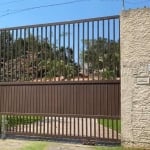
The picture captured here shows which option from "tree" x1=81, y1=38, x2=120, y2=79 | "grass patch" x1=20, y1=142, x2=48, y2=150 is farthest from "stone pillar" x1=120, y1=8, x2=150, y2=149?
"grass patch" x1=20, y1=142, x2=48, y2=150

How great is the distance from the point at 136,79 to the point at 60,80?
2.18 meters

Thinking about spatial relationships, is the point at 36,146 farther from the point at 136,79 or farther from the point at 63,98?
the point at 136,79

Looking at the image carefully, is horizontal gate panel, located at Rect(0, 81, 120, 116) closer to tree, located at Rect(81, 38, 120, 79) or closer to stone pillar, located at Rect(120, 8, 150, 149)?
tree, located at Rect(81, 38, 120, 79)

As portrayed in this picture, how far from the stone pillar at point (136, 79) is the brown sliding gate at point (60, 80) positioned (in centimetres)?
36

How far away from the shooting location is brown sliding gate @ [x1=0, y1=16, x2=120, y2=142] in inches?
379

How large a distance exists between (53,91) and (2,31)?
99.6 inches

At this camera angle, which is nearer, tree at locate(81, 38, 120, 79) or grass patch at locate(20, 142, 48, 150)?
grass patch at locate(20, 142, 48, 150)

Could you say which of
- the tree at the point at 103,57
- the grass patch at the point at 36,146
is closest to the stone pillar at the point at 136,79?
the tree at the point at 103,57

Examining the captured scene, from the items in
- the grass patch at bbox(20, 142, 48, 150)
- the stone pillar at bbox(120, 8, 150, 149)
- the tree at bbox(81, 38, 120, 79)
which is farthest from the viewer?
the tree at bbox(81, 38, 120, 79)

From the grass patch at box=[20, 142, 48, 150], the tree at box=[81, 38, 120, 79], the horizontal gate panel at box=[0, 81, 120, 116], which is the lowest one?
the grass patch at box=[20, 142, 48, 150]

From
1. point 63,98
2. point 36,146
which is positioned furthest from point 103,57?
point 36,146

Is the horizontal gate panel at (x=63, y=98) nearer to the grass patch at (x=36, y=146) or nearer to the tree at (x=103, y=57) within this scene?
the tree at (x=103, y=57)

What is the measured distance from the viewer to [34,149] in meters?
9.30

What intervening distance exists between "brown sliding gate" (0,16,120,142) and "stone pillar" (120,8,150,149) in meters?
0.36
